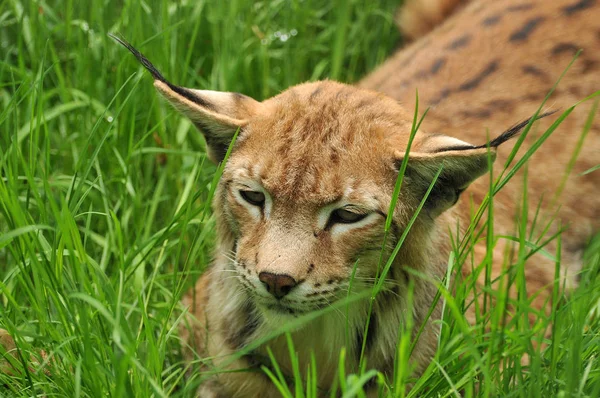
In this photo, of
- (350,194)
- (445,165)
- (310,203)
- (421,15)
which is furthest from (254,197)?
(421,15)

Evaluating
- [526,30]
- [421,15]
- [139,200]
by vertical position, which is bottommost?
[139,200]

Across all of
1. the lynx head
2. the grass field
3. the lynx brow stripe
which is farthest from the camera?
the lynx brow stripe

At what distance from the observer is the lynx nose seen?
3.15 metres

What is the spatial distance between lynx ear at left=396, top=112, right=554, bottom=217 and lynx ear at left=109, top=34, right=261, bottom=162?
2.14 ft

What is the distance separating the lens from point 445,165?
3.21m

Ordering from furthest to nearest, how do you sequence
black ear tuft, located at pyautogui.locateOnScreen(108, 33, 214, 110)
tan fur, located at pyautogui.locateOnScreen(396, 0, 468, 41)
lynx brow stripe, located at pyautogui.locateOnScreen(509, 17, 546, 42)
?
tan fur, located at pyautogui.locateOnScreen(396, 0, 468, 41) < lynx brow stripe, located at pyautogui.locateOnScreen(509, 17, 546, 42) < black ear tuft, located at pyautogui.locateOnScreen(108, 33, 214, 110)

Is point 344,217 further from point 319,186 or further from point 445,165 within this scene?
point 445,165

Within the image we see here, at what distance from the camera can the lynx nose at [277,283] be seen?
315 centimetres

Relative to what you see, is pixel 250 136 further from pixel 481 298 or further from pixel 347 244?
pixel 481 298

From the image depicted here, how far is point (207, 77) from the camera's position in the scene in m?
5.68

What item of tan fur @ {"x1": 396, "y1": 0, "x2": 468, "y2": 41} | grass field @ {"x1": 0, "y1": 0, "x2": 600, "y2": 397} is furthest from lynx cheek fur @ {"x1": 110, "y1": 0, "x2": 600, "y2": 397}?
tan fur @ {"x1": 396, "y1": 0, "x2": 468, "y2": 41}

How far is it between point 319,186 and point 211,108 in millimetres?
592

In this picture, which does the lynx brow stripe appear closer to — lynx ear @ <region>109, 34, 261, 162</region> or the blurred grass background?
the blurred grass background

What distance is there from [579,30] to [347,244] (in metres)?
2.20
